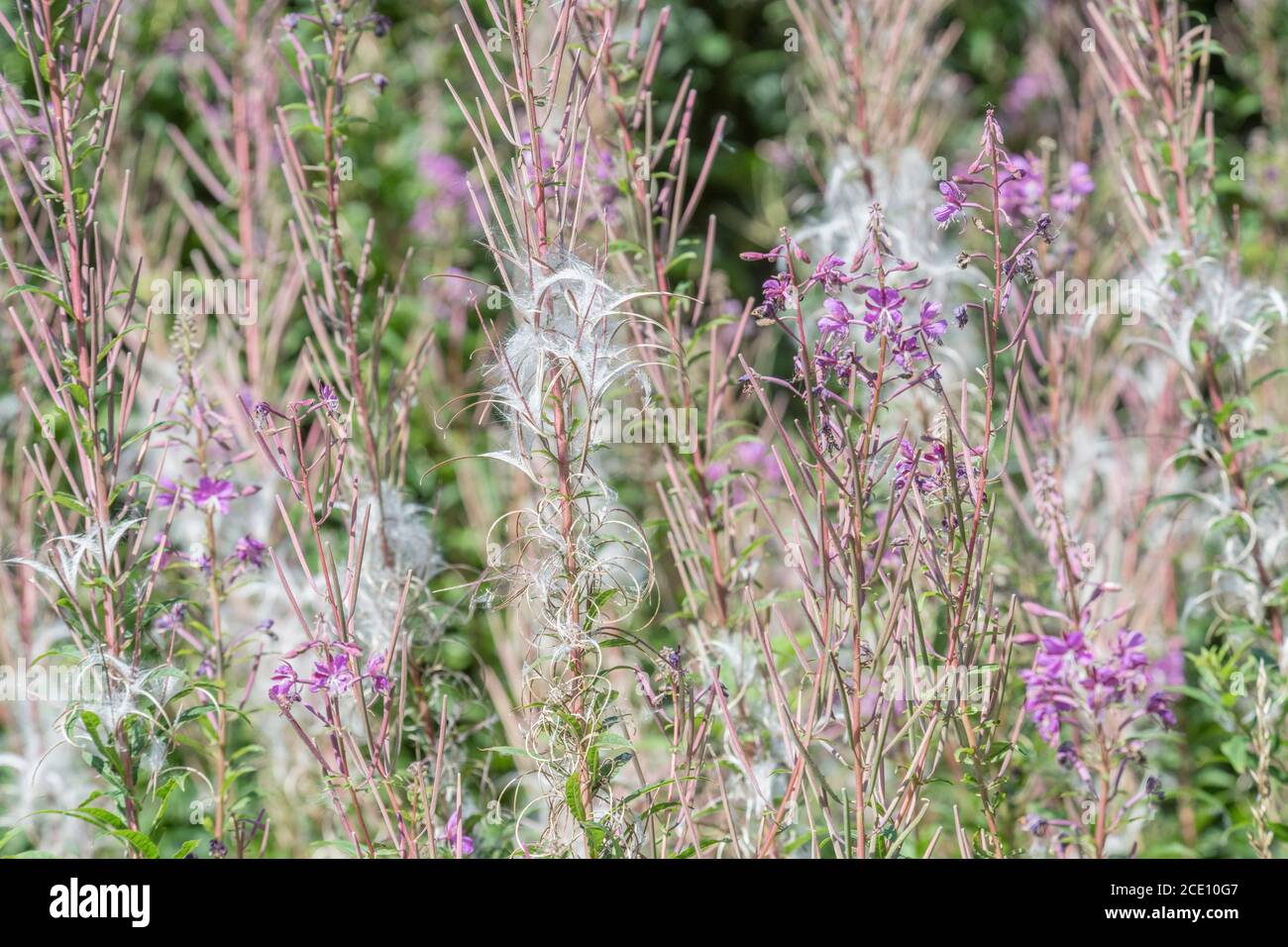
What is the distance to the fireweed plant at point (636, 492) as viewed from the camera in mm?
1840

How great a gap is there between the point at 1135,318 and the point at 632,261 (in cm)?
124

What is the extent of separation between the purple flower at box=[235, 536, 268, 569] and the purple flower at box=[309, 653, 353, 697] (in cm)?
43

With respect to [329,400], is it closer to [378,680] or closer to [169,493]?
[378,680]

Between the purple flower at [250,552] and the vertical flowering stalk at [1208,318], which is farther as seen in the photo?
the vertical flowering stalk at [1208,318]

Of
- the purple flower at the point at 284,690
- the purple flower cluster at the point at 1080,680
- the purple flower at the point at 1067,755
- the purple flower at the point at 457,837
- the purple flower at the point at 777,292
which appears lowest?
the purple flower at the point at 457,837

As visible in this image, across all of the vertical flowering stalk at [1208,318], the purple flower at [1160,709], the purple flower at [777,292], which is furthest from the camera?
the vertical flowering stalk at [1208,318]

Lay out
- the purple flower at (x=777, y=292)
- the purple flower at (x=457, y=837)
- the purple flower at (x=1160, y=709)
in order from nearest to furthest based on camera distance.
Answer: the purple flower at (x=777, y=292) → the purple flower at (x=457, y=837) → the purple flower at (x=1160, y=709)

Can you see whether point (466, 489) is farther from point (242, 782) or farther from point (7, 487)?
point (7, 487)

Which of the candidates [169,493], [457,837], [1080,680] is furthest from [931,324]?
[169,493]

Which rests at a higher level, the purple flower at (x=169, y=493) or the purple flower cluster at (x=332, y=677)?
the purple flower at (x=169, y=493)

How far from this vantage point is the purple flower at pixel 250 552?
88.3 inches

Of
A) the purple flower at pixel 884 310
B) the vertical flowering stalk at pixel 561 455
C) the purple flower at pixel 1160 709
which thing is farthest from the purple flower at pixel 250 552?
the purple flower at pixel 1160 709

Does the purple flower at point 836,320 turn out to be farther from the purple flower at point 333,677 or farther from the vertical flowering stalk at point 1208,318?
the vertical flowering stalk at point 1208,318
